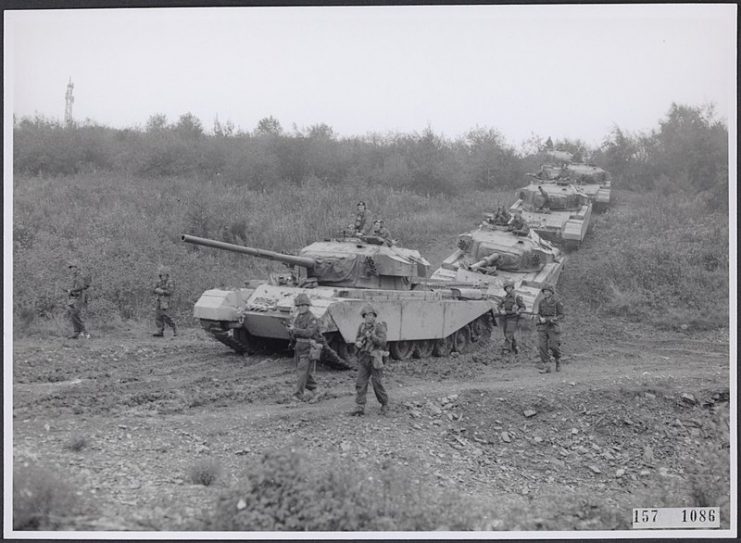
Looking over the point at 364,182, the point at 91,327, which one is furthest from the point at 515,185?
the point at 91,327

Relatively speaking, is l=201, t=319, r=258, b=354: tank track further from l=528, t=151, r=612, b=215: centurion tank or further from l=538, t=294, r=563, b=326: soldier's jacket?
l=528, t=151, r=612, b=215: centurion tank

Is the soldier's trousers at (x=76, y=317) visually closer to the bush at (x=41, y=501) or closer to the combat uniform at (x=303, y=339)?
the combat uniform at (x=303, y=339)

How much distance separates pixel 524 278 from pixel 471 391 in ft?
21.7

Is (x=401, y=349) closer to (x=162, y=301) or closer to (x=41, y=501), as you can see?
(x=162, y=301)

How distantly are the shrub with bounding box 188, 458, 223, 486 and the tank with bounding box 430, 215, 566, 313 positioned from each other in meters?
9.46

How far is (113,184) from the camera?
71.6 ft

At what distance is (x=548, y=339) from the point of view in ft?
48.6

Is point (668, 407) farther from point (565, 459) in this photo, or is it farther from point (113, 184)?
point (113, 184)

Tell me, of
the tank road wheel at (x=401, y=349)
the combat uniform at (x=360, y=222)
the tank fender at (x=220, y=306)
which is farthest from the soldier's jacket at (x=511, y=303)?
the tank fender at (x=220, y=306)

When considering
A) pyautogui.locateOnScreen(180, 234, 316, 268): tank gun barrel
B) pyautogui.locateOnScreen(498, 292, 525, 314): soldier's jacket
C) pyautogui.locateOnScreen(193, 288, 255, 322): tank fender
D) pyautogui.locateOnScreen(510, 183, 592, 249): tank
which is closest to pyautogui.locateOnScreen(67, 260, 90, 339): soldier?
pyautogui.locateOnScreen(180, 234, 316, 268): tank gun barrel

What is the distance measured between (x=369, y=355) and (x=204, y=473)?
114 inches

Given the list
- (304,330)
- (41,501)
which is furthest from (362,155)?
(41,501)

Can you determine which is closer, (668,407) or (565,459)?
(565,459)

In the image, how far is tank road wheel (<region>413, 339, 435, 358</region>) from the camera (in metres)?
15.4
